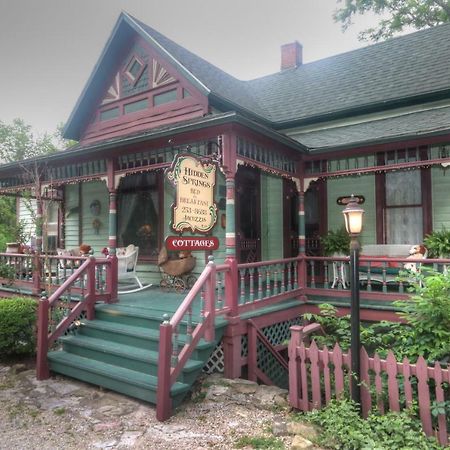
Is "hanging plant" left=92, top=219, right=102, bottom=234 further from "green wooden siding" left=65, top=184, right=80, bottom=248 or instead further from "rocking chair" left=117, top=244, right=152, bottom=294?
"rocking chair" left=117, top=244, right=152, bottom=294

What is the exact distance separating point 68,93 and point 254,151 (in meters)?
39.2

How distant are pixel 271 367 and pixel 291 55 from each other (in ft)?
38.5

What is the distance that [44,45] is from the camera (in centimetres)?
2408

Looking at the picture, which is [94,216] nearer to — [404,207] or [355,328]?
[404,207]

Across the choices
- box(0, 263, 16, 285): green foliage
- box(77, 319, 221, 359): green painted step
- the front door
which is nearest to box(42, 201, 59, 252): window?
box(0, 263, 16, 285): green foliage

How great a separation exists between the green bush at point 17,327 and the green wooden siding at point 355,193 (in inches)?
261

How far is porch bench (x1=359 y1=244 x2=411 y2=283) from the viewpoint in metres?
7.72

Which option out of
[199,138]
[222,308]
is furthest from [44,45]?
[222,308]

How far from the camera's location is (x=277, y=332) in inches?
278

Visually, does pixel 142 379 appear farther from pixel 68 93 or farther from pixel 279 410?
pixel 68 93

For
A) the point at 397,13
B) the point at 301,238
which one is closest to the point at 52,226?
the point at 301,238

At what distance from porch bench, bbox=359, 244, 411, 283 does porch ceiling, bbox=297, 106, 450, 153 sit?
2.32 metres

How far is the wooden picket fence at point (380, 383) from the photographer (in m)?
4.04

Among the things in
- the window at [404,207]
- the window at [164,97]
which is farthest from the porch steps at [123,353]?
the window at [164,97]
